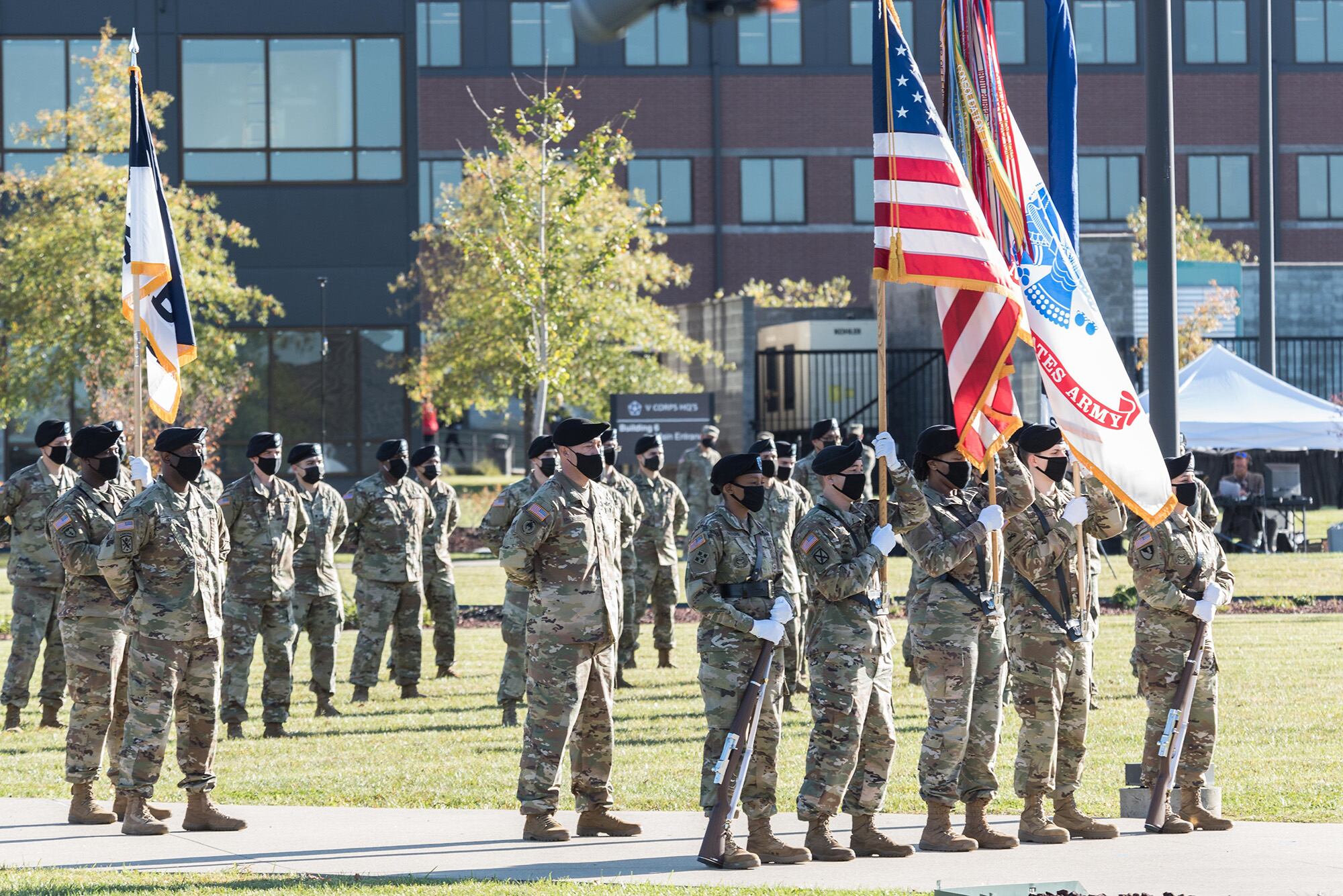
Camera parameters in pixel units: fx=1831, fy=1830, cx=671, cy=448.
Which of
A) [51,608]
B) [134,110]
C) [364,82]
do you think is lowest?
[51,608]

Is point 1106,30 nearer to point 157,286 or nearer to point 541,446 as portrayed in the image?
point 541,446

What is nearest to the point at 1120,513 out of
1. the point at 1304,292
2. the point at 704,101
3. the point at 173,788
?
the point at 173,788

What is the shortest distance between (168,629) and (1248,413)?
70.8 ft

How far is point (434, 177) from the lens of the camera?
54094mm

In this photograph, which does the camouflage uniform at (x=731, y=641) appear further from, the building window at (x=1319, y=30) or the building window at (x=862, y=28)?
the building window at (x=1319, y=30)

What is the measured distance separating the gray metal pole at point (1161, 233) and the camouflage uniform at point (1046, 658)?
3453mm

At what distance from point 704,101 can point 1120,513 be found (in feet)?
148

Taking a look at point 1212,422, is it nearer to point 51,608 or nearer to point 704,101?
point 51,608

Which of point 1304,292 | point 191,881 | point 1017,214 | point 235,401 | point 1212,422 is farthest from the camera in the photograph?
point 1304,292

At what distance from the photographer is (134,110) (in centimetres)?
1395

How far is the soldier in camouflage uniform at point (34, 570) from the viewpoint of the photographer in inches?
554

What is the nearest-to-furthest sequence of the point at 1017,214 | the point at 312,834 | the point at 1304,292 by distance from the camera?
the point at 312,834 → the point at 1017,214 → the point at 1304,292

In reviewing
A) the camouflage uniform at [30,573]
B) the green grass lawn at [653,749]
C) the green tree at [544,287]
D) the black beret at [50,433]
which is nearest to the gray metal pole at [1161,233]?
the green grass lawn at [653,749]

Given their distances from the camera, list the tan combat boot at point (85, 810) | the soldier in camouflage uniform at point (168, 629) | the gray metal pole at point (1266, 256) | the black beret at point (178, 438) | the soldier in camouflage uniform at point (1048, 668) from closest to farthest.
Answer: the soldier in camouflage uniform at point (1048, 668) < the soldier in camouflage uniform at point (168, 629) < the black beret at point (178, 438) < the tan combat boot at point (85, 810) < the gray metal pole at point (1266, 256)
